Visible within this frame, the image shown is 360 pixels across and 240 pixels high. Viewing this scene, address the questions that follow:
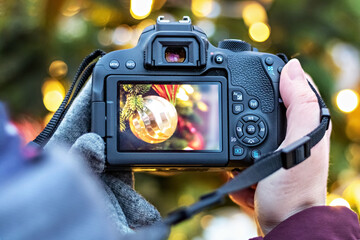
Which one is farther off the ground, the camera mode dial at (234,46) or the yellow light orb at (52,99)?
the camera mode dial at (234,46)

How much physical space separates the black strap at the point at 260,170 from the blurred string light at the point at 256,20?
0.76m

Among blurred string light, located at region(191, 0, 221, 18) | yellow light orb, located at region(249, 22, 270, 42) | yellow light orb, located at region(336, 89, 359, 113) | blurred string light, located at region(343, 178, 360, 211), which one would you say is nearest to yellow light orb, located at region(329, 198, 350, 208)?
blurred string light, located at region(343, 178, 360, 211)

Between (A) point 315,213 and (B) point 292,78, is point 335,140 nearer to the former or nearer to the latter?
(B) point 292,78

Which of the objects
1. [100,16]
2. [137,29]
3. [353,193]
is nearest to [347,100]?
[353,193]

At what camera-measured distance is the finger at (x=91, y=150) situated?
0.53m

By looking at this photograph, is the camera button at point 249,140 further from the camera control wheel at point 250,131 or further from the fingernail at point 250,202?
the fingernail at point 250,202

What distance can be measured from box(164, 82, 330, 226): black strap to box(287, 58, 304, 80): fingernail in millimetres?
83

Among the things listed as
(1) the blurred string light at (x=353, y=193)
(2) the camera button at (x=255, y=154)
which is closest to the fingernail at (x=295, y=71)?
(2) the camera button at (x=255, y=154)


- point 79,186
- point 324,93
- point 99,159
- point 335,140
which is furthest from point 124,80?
point 335,140

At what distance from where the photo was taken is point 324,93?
1.27 metres

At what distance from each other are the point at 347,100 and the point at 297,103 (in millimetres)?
835

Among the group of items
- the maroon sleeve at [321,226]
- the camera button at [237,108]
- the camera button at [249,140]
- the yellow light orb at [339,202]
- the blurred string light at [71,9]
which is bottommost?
the yellow light orb at [339,202]

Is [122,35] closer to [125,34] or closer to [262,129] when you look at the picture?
[125,34]

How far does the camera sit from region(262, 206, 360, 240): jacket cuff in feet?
1.59
